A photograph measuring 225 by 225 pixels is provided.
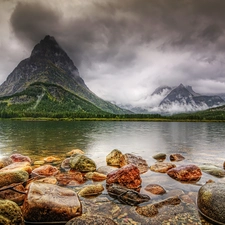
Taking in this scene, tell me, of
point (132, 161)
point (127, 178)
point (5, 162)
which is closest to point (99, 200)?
point (127, 178)

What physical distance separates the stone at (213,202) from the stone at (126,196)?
317 centimetres

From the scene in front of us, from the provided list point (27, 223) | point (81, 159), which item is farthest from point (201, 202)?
point (81, 159)

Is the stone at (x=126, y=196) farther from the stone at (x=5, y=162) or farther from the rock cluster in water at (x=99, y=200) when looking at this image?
the stone at (x=5, y=162)

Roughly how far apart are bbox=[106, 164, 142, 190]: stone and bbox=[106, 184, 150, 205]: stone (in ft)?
3.47

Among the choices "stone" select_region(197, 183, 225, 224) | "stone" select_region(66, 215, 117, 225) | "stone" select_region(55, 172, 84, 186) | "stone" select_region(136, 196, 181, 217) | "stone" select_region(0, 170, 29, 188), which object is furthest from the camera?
"stone" select_region(55, 172, 84, 186)

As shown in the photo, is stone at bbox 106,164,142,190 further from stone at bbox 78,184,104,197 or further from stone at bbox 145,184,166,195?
stone at bbox 78,184,104,197

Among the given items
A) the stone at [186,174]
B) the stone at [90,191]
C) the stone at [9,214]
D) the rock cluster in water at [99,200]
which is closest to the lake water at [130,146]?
the stone at [186,174]

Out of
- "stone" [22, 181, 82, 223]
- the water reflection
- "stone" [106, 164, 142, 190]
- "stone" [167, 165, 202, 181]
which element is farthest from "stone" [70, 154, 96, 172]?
the water reflection

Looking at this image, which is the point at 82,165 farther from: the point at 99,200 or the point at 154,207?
the point at 154,207

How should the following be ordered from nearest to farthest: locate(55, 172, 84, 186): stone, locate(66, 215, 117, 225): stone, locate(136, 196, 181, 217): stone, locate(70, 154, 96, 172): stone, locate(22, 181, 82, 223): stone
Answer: locate(66, 215, 117, 225): stone
locate(22, 181, 82, 223): stone
locate(136, 196, 181, 217): stone
locate(55, 172, 84, 186): stone
locate(70, 154, 96, 172): stone

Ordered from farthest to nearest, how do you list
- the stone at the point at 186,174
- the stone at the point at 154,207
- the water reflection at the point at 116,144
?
the water reflection at the point at 116,144
the stone at the point at 186,174
the stone at the point at 154,207

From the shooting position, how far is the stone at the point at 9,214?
7.02 meters

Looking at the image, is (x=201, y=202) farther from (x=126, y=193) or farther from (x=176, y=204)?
(x=126, y=193)

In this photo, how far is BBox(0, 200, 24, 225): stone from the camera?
7020mm
